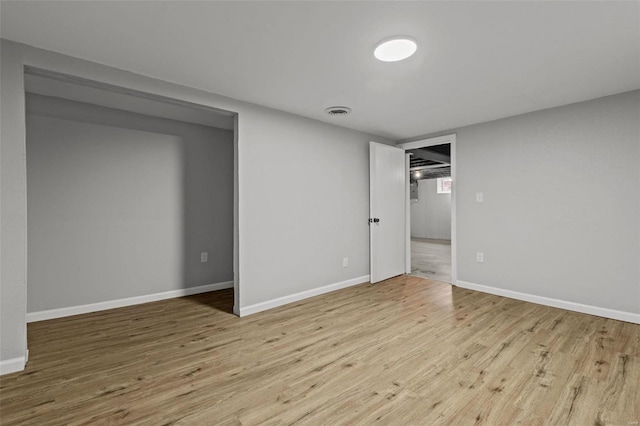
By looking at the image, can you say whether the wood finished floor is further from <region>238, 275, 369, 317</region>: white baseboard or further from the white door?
the white door

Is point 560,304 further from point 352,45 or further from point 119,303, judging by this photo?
point 119,303

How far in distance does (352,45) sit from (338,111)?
1.44m

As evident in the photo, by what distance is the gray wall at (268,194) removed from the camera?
6.75ft

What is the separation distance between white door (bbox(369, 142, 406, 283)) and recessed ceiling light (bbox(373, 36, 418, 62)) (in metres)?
2.15

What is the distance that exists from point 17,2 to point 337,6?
1.81 metres

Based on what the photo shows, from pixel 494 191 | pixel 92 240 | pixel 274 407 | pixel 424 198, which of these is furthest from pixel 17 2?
pixel 424 198

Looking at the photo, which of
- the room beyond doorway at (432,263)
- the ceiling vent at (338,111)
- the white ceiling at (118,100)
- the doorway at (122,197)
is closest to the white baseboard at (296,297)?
the doorway at (122,197)

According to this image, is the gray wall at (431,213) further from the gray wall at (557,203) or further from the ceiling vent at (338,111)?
the ceiling vent at (338,111)

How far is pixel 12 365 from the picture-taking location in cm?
204

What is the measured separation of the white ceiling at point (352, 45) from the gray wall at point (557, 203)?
41cm

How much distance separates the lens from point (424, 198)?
11258 mm

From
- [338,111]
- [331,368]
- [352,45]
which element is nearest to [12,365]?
[331,368]

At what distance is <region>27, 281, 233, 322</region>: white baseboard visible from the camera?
3073mm

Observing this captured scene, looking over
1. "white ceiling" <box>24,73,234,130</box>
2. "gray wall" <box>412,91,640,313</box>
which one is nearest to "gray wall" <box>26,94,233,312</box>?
"white ceiling" <box>24,73,234,130</box>
